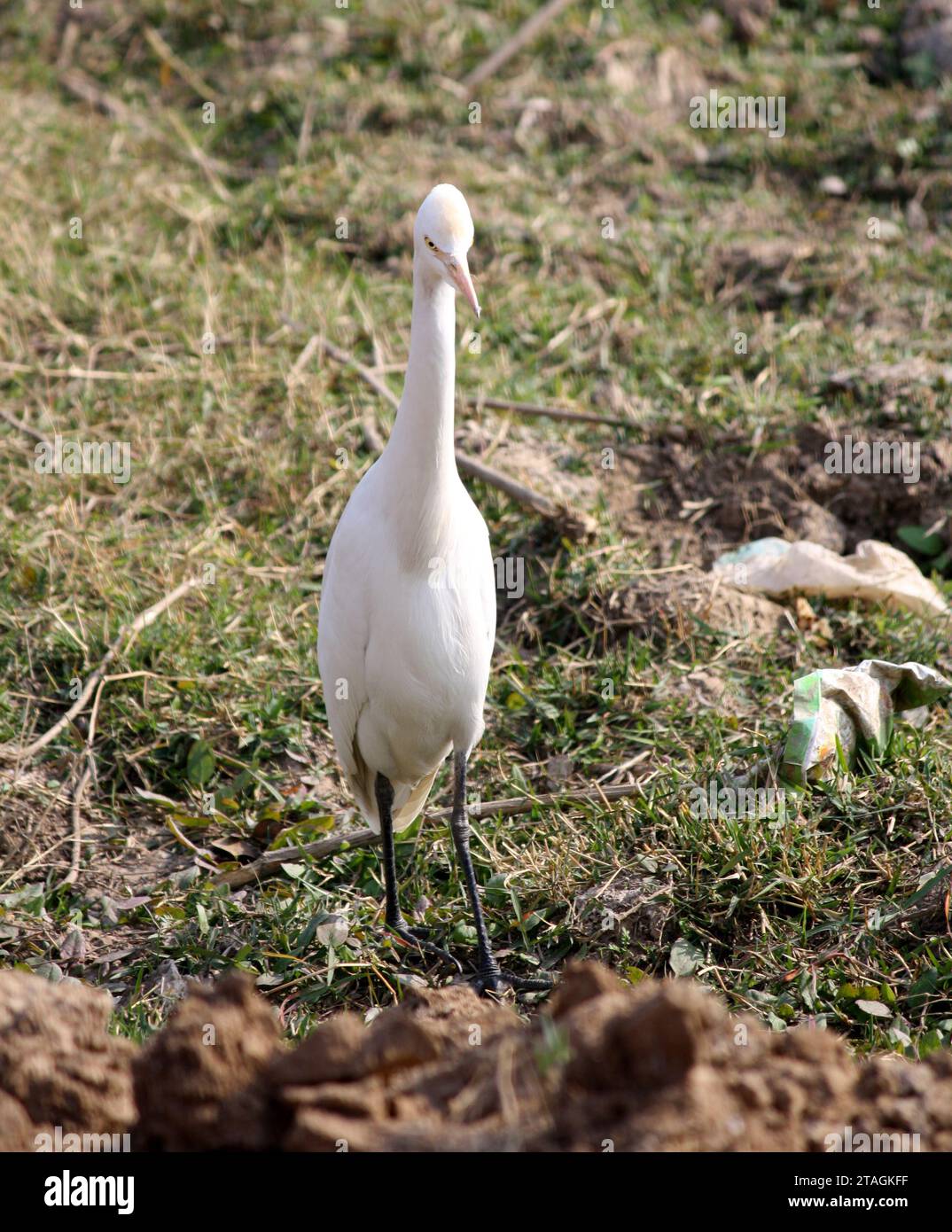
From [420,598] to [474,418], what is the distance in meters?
2.34

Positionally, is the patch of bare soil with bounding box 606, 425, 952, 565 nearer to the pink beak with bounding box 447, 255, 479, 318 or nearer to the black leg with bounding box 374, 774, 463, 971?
the black leg with bounding box 374, 774, 463, 971

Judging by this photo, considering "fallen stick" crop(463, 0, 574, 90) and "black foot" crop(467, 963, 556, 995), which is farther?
"fallen stick" crop(463, 0, 574, 90)

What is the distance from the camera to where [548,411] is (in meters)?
5.27

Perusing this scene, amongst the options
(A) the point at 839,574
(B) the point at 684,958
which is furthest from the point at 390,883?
(A) the point at 839,574

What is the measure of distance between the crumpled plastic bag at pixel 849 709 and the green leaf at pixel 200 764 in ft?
5.85

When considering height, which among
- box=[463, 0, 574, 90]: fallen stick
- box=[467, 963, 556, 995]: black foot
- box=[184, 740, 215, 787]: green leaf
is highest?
box=[463, 0, 574, 90]: fallen stick

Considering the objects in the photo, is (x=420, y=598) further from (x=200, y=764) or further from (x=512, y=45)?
(x=512, y=45)

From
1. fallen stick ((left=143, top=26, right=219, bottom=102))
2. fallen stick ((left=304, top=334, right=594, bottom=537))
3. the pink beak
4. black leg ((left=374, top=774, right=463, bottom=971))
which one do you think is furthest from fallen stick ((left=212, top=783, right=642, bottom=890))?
fallen stick ((left=143, top=26, right=219, bottom=102))

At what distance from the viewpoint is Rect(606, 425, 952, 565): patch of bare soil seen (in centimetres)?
477

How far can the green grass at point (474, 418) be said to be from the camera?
→ 11.2 ft

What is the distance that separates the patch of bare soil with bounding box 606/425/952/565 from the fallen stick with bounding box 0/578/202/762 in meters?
1.68

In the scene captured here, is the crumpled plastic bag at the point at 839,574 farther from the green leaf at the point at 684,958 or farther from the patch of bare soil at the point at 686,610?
the green leaf at the point at 684,958

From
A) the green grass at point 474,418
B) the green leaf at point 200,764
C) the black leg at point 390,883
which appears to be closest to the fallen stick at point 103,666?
the green grass at point 474,418

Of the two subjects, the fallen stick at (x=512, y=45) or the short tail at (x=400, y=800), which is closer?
the short tail at (x=400, y=800)
